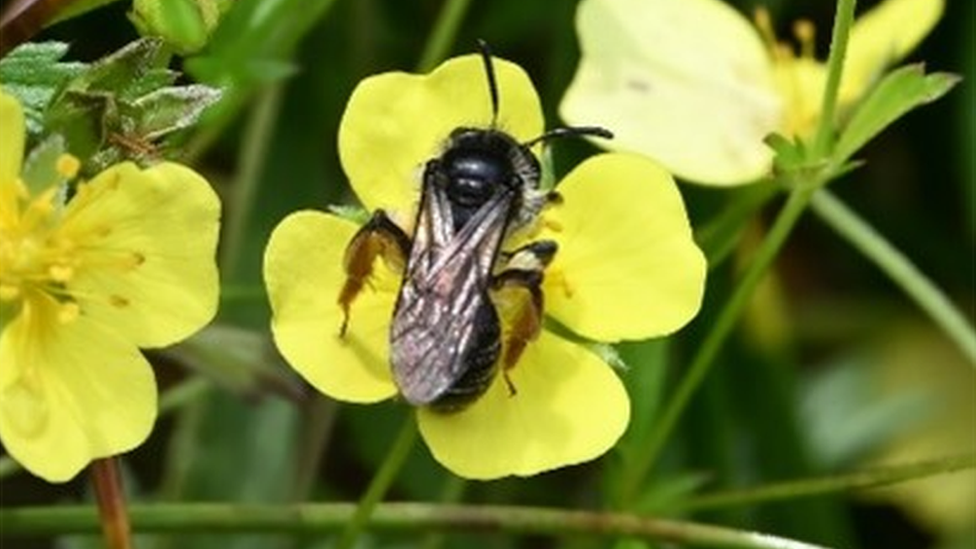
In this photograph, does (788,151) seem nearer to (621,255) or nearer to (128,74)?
(621,255)

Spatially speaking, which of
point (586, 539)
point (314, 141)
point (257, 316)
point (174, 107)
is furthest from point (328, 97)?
point (174, 107)

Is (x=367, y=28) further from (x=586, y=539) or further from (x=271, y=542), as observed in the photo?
(x=586, y=539)

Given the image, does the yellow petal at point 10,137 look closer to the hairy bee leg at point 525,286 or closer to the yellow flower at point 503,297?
the yellow flower at point 503,297

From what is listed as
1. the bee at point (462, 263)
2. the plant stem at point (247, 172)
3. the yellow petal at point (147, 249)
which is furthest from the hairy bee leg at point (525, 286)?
the plant stem at point (247, 172)

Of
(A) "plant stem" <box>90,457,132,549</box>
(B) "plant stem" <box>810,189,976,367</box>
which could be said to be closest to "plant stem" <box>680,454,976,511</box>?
(B) "plant stem" <box>810,189,976,367</box>

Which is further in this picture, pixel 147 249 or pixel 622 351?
pixel 622 351

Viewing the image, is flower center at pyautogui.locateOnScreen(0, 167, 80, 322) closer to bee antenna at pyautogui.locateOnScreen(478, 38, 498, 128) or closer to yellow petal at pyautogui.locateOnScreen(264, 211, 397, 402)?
yellow petal at pyautogui.locateOnScreen(264, 211, 397, 402)

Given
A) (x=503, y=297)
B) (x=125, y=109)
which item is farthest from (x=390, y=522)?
(x=125, y=109)
